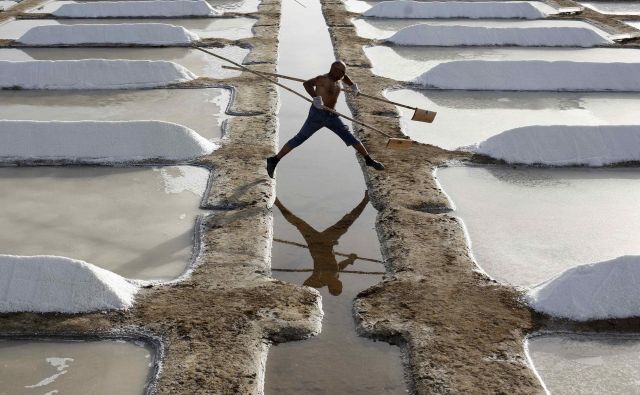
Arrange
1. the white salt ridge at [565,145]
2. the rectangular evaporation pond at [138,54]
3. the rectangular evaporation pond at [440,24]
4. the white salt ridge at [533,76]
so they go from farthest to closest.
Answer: the rectangular evaporation pond at [440,24], the rectangular evaporation pond at [138,54], the white salt ridge at [533,76], the white salt ridge at [565,145]

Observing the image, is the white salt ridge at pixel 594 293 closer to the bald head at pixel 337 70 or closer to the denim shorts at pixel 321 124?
the denim shorts at pixel 321 124

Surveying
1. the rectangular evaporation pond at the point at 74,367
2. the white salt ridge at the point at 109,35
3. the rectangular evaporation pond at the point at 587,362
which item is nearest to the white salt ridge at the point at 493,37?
the white salt ridge at the point at 109,35

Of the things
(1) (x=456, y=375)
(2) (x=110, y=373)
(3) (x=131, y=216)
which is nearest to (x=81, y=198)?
(3) (x=131, y=216)

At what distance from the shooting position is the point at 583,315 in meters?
5.05

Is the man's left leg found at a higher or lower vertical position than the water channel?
higher

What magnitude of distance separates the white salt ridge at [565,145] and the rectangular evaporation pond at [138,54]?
5.51 meters

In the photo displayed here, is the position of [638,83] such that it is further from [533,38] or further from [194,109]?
[194,109]

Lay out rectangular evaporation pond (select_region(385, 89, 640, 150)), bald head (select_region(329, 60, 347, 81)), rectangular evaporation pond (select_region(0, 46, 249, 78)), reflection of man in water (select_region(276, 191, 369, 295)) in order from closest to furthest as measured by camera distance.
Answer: reflection of man in water (select_region(276, 191, 369, 295))
bald head (select_region(329, 60, 347, 81))
rectangular evaporation pond (select_region(385, 89, 640, 150))
rectangular evaporation pond (select_region(0, 46, 249, 78))

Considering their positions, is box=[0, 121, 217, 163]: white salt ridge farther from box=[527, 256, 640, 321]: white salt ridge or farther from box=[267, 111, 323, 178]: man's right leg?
box=[527, 256, 640, 321]: white salt ridge

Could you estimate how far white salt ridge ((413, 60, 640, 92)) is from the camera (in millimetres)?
10945

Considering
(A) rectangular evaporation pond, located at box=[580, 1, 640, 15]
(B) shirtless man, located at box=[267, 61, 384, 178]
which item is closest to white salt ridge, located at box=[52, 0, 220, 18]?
(A) rectangular evaporation pond, located at box=[580, 1, 640, 15]

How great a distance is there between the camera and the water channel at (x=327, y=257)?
4.51 meters

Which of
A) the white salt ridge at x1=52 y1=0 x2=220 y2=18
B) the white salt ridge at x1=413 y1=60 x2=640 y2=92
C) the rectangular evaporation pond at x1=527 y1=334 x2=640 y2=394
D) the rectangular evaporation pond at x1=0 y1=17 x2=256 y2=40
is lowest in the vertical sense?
the rectangular evaporation pond at x1=527 y1=334 x2=640 y2=394

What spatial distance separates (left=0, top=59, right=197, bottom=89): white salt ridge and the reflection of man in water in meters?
4.69
